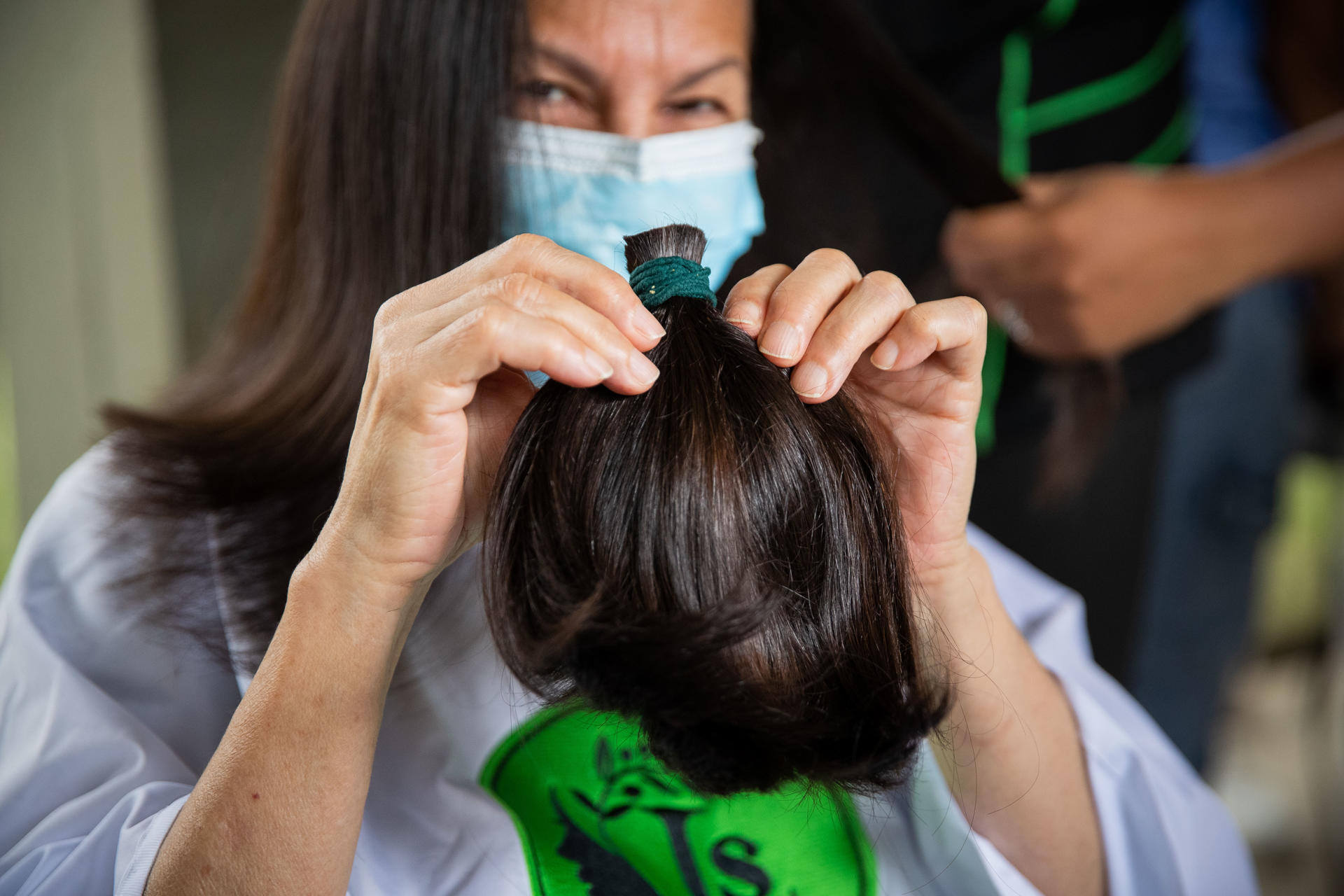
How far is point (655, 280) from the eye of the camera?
0.53m

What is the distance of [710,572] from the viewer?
1.49ft

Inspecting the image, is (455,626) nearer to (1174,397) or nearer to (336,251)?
(336,251)

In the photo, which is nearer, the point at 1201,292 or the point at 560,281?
the point at 560,281

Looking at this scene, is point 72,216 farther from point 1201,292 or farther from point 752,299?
point 1201,292

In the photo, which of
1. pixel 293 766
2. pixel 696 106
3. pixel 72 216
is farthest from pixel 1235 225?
pixel 72 216

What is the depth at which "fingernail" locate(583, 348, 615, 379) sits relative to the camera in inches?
18.4

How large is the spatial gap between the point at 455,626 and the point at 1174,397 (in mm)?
1235

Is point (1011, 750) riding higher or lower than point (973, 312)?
lower

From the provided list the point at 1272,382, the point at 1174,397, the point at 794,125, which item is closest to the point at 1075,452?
the point at 1174,397

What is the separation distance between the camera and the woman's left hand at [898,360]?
524 millimetres

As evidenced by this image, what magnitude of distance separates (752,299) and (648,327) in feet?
0.32

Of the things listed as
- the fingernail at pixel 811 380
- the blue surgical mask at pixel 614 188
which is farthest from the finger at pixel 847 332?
the blue surgical mask at pixel 614 188

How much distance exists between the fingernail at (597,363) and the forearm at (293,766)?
9.4 inches

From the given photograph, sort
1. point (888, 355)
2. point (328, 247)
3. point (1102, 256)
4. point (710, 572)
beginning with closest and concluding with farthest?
point (710, 572), point (888, 355), point (328, 247), point (1102, 256)
